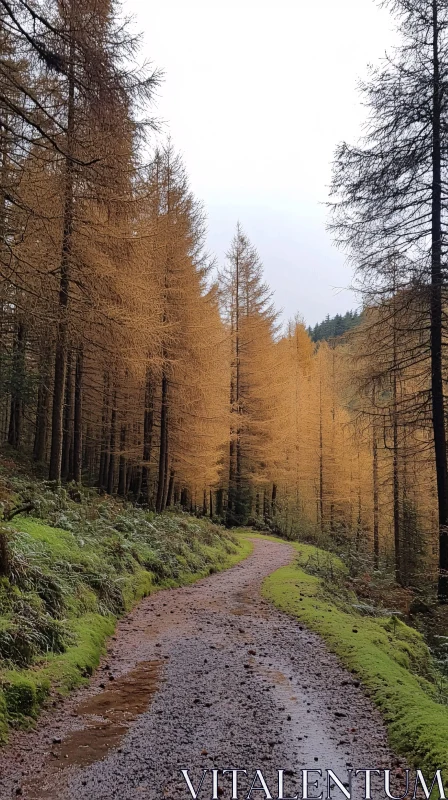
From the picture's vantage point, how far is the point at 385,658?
5188mm

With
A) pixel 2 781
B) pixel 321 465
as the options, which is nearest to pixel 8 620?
pixel 2 781

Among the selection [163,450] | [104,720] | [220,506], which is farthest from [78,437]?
[220,506]

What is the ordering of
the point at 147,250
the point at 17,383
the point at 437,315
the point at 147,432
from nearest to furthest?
1. the point at 437,315
2. the point at 147,250
3. the point at 17,383
4. the point at 147,432

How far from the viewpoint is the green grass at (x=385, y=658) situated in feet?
11.0

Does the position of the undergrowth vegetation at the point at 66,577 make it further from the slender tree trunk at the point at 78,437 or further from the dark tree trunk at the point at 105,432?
the dark tree trunk at the point at 105,432

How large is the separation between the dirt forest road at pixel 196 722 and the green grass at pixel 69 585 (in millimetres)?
241

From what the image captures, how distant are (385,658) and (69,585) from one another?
3.83 metres

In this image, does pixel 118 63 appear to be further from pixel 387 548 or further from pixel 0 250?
pixel 387 548

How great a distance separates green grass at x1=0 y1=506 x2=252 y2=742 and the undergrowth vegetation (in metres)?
0.01

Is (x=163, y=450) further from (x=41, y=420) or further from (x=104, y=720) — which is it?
(x=104, y=720)

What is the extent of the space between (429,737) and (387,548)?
23427mm

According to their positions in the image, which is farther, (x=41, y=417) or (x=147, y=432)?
(x=41, y=417)

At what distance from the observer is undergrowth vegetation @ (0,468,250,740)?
415cm

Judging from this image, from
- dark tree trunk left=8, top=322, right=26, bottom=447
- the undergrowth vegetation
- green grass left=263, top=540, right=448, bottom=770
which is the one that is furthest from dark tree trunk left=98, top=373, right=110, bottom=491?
green grass left=263, top=540, right=448, bottom=770
